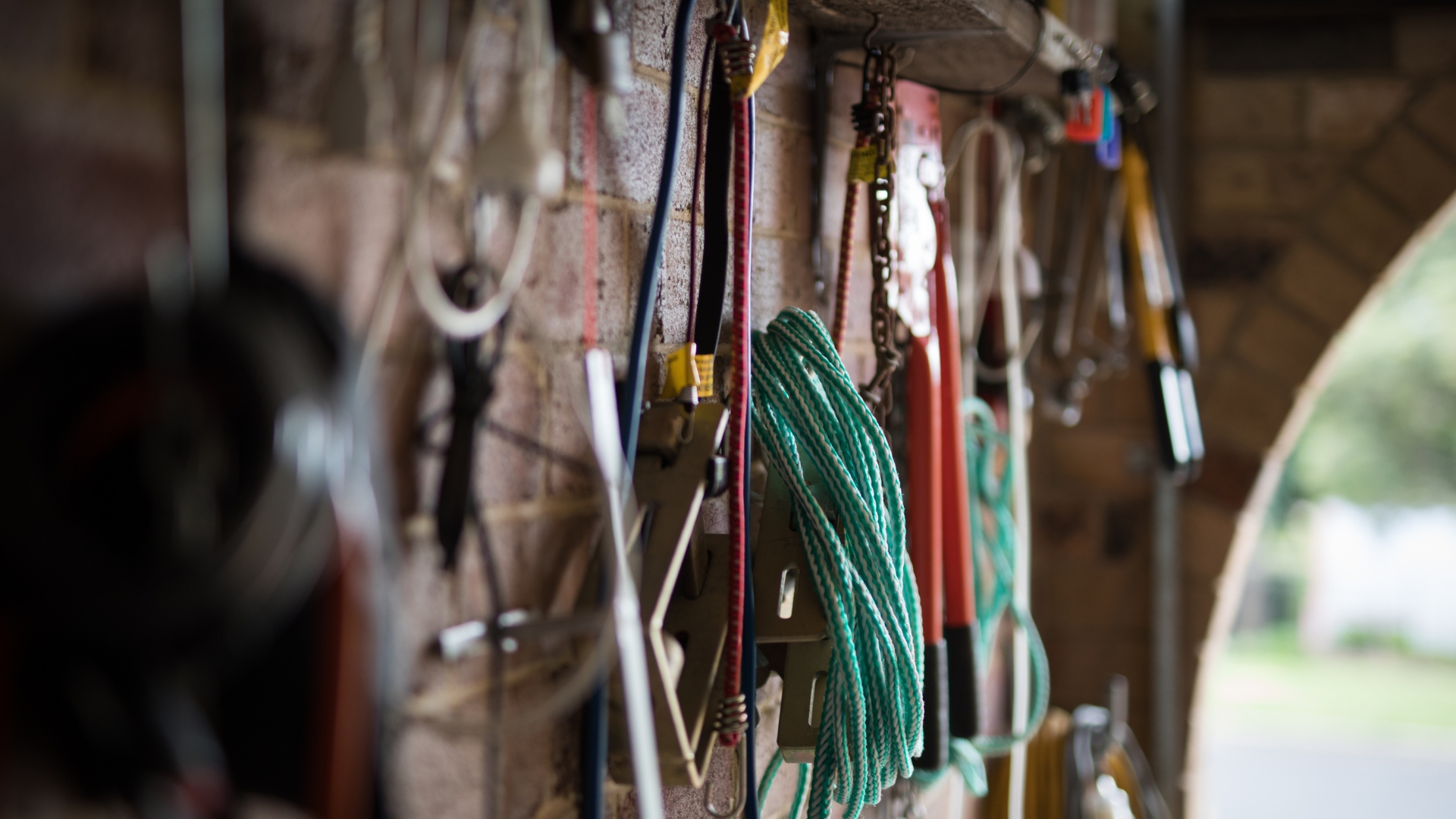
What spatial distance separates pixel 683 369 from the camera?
885 mm

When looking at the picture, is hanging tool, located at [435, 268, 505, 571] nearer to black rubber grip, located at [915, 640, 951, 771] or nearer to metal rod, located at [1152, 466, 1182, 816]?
black rubber grip, located at [915, 640, 951, 771]

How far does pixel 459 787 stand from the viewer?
2.43ft

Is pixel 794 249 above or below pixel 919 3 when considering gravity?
below

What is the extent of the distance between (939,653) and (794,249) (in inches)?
17.9

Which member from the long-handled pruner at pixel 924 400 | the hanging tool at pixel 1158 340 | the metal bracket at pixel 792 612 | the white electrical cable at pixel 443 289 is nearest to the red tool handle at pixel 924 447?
the long-handled pruner at pixel 924 400

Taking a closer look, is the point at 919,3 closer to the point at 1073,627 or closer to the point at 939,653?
the point at 939,653

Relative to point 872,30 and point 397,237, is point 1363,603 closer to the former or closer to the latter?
point 872,30

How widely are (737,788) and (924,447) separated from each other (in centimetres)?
41

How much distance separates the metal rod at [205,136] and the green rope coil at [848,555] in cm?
52

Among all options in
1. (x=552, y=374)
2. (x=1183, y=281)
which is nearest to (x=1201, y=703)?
(x=1183, y=281)

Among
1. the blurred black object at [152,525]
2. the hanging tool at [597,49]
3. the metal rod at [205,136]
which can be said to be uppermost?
the hanging tool at [597,49]

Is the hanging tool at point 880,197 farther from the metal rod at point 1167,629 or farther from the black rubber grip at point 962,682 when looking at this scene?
the metal rod at point 1167,629

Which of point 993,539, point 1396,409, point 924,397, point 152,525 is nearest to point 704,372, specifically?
point 924,397

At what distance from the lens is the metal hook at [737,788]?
939 millimetres
